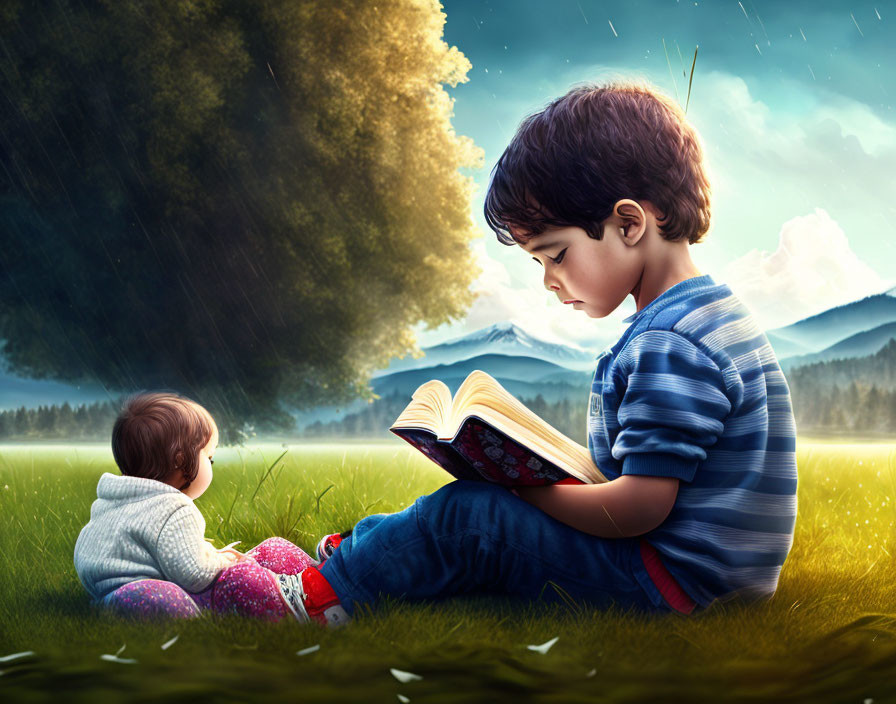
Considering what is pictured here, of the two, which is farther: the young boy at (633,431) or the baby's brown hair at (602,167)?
the baby's brown hair at (602,167)

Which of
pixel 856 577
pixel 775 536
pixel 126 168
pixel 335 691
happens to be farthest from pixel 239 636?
pixel 126 168

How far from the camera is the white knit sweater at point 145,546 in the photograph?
2131 mm

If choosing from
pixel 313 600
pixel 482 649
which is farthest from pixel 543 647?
pixel 313 600

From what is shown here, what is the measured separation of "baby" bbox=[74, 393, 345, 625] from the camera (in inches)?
81.7

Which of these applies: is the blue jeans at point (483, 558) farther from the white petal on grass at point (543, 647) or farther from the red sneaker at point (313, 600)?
the white petal on grass at point (543, 647)

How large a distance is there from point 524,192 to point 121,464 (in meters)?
1.45

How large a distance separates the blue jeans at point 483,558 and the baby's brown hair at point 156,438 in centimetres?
59

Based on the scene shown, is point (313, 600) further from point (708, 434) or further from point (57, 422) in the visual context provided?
point (57, 422)

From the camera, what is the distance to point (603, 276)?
2.07 m

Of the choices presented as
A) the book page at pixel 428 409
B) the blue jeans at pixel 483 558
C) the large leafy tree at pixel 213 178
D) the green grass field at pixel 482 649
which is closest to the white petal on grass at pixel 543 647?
the green grass field at pixel 482 649

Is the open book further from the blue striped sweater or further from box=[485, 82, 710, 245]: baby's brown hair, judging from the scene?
box=[485, 82, 710, 245]: baby's brown hair

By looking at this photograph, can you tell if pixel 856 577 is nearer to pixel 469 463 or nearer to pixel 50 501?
pixel 469 463

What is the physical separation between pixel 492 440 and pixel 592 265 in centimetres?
62

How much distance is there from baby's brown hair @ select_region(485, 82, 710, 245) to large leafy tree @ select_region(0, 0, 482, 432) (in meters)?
5.26
